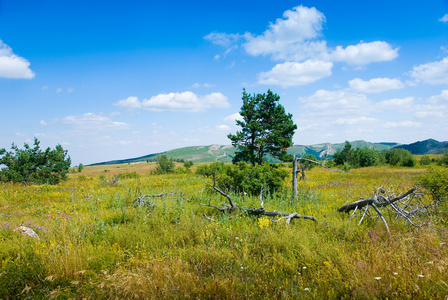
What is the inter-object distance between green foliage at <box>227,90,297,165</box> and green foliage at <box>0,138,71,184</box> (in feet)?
55.6

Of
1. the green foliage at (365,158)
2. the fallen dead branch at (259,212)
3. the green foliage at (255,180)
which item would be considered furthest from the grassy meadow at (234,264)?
the green foliage at (365,158)

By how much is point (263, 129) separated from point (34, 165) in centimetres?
2225

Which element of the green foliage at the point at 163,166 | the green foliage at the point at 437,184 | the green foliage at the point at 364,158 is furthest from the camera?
the green foliage at the point at 364,158

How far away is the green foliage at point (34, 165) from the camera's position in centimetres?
1711

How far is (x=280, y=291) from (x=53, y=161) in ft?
74.5

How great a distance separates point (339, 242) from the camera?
4.23 meters

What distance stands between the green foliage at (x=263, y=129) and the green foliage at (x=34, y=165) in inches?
667

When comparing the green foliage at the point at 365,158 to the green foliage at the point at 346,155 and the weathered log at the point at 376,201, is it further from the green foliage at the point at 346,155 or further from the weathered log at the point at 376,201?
the weathered log at the point at 376,201

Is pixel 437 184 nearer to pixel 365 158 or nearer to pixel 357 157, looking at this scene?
pixel 357 157

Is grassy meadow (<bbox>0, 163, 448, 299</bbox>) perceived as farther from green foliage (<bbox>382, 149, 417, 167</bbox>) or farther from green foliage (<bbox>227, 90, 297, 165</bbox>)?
green foliage (<bbox>382, 149, 417, 167</bbox>)

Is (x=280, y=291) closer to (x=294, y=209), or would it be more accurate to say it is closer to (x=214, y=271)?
(x=214, y=271)

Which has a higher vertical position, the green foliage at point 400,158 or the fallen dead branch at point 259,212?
the fallen dead branch at point 259,212

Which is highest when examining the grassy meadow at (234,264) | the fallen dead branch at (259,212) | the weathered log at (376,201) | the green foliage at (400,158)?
the weathered log at (376,201)

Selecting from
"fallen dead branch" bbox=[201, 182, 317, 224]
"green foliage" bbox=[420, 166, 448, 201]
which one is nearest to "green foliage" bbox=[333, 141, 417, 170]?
"green foliage" bbox=[420, 166, 448, 201]
